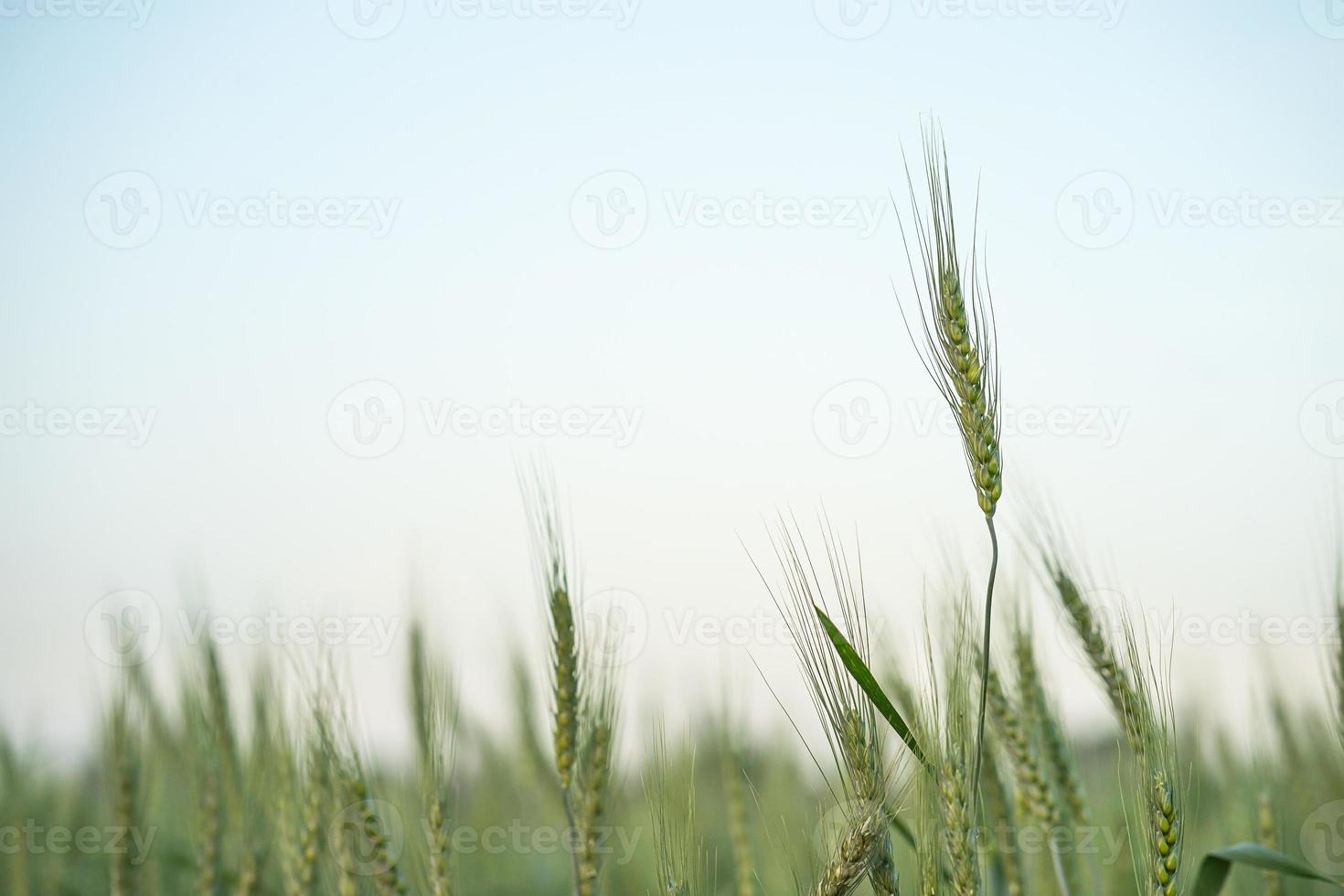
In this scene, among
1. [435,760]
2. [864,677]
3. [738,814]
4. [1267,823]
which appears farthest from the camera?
[738,814]

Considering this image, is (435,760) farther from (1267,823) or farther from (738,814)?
(1267,823)

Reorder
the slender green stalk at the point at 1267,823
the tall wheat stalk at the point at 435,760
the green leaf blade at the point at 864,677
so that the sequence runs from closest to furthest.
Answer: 1. the green leaf blade at the point at 864,677
2. the tall wheat stalk at the point at 435,760
3. the slender green stalk at the point at 1267,823

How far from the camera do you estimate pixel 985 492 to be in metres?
1.67

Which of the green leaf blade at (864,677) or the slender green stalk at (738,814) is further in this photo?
the slender green stalk at (738,814)

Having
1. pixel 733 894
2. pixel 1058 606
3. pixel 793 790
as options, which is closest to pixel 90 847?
pixel 733 894

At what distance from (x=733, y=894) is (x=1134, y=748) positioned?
2224 mm

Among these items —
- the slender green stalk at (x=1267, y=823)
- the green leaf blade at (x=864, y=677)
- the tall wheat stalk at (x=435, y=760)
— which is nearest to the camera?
the green leaf blade at (x=864, y=677)

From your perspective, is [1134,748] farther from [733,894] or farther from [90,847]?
[90,847]

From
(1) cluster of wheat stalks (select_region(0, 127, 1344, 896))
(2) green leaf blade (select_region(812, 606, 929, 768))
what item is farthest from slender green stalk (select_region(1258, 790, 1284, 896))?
(2) green leaf blade (select_region(812, 606, 929, 768))

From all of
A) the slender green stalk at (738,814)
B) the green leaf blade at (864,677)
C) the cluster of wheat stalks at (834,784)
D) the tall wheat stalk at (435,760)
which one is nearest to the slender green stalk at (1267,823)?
the cluster of wheat stalks at (834,784)

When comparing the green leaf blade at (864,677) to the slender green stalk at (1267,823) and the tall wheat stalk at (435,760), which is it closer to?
the tall wheat stalk at (435,760)

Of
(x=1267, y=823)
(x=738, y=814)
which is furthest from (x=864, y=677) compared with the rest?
(x=1267, y=823)

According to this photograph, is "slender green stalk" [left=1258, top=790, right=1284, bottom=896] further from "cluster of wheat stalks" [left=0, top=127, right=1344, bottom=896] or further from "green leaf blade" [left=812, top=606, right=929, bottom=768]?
"green leaf blade" [left=812, top=606, right=929, bottom=768]

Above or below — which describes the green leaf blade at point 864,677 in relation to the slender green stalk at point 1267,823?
above
